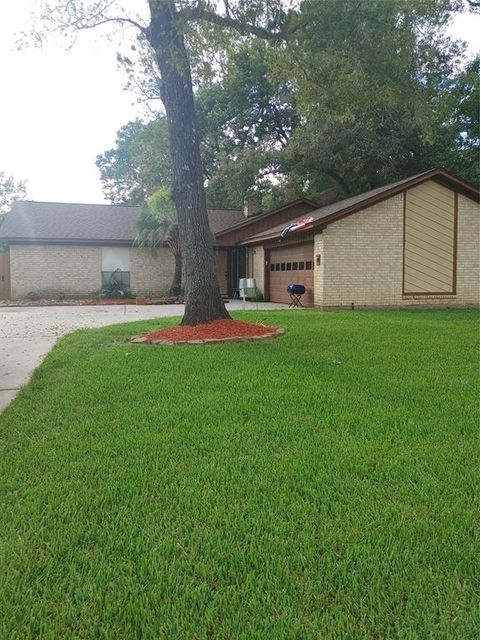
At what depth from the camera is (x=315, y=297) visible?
14.8 metres

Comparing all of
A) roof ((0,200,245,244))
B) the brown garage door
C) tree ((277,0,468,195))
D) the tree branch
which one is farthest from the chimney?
the tree branch

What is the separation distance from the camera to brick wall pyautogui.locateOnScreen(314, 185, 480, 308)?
46.2ft

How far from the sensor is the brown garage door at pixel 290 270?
15.4 meters

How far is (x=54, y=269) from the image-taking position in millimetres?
19828

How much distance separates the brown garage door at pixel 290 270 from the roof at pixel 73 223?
542 cm

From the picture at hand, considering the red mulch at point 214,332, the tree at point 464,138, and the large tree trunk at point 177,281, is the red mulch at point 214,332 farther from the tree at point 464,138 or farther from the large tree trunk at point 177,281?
the tree at point 464,138

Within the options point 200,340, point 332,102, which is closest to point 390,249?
point 332,102

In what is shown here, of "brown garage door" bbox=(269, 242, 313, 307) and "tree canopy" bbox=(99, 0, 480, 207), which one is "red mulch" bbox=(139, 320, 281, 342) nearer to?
"tree canopy" bbox=(99, 0, 480, 207)

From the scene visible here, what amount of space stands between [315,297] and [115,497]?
12.8m

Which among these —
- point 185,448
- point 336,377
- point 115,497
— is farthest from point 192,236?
point 115,497

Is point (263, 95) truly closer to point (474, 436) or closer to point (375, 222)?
point (375, 222)

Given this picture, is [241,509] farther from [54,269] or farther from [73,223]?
[73,223]

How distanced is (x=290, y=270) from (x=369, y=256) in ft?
10.9

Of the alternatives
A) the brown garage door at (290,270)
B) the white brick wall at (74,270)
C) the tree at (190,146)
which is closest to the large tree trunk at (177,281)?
→ the white brick wall at (74,270)
